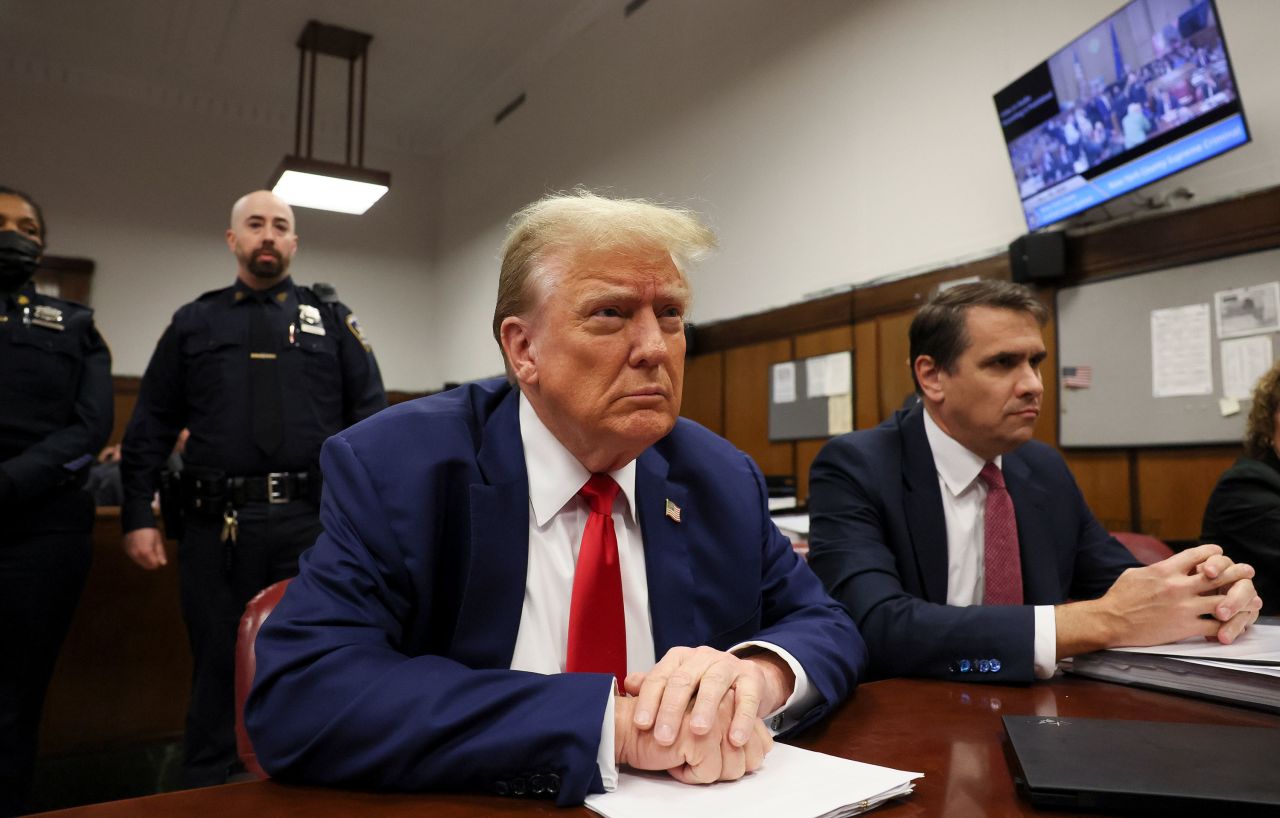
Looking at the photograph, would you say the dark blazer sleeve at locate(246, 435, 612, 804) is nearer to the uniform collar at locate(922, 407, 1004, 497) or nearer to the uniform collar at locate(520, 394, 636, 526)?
the uniform collar at locate(520, 394, 636, 526)

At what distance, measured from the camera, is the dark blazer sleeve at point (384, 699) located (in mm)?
777

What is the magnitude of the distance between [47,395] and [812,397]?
3.57m

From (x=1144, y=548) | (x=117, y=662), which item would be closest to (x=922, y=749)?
(x=1144, y=548)

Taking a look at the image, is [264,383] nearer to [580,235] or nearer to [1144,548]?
[580,235]

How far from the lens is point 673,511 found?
1186 mm

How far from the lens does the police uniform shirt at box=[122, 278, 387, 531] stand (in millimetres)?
2760

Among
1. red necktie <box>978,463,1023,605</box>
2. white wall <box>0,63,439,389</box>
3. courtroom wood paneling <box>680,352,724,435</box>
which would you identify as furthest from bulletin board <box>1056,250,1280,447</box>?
white wall <box>0,63,439,389</box>

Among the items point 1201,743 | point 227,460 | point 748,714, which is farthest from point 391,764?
point 227,460

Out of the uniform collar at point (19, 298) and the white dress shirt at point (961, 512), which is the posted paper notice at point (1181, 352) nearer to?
the white dress shirt at point (961, 512)

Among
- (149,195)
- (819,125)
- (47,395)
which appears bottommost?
(47,395)

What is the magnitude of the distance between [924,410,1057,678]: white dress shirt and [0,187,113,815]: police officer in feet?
8.01

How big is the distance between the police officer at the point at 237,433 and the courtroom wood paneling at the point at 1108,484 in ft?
9.25

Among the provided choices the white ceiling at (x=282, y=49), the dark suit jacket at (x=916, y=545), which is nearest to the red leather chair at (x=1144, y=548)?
the dark suit jacket at (x=916, y=545)

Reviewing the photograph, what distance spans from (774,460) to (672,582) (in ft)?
13.5
